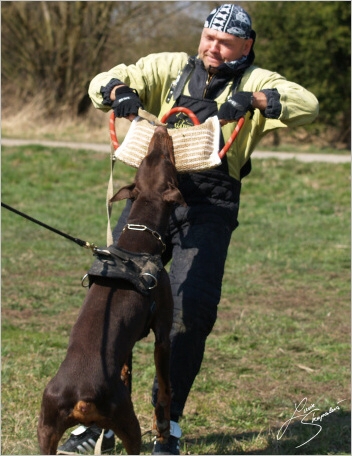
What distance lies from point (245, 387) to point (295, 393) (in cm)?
35

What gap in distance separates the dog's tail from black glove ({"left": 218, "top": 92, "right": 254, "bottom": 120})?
168cm

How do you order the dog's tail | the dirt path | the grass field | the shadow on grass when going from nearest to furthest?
1. the dog's tail
2. the shadow on grass
3. the grass field
4. the dirt path

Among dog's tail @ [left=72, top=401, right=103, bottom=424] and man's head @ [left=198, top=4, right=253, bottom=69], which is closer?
dog's tail @ [left=72, top=401, right=103, bottom=424]

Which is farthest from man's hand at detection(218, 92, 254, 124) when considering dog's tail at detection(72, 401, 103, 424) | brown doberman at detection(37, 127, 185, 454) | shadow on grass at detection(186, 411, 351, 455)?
shadow on grass at detection(186, 411, 351, 455)

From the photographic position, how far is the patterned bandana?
4.45 m

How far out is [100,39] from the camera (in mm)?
24281

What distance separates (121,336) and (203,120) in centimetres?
146

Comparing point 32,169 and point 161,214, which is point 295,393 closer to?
point 161,214

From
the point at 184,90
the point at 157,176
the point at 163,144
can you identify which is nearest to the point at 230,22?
the point at 184,90

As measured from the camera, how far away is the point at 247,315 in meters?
7.71

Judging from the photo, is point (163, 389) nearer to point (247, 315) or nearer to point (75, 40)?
point (247, 315)

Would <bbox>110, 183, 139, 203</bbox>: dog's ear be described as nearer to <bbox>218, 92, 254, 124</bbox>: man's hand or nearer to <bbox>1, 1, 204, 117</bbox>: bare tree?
<bbox>218, 92, 254, 124</bbox>: man's hand

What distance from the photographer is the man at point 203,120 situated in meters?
4.29

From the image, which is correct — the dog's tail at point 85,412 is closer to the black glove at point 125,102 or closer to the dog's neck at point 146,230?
the dog's neck at point 146,230
